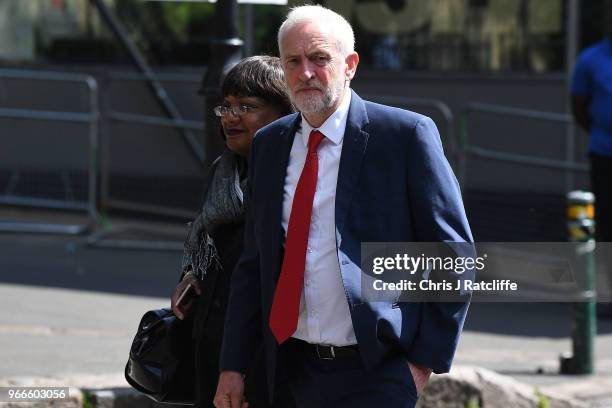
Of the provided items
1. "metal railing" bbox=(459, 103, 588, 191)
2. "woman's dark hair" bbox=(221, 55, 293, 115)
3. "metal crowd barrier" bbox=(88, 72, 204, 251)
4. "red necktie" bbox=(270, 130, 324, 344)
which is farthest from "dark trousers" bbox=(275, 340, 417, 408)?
"metal crowd barrier" bbox=(88, 72, 204, 251)

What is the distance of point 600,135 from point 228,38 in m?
4.21

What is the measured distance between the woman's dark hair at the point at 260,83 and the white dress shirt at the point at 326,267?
561mm

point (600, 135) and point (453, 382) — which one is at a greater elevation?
point (600, 135)

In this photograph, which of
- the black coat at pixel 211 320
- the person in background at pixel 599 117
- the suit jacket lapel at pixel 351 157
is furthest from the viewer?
the person in background at pixel 599 117

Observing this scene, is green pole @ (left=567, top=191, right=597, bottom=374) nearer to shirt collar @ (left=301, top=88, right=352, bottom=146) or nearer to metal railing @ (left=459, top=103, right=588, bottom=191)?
metal railing @ (left=459, top=103, right=588, bottom=191)

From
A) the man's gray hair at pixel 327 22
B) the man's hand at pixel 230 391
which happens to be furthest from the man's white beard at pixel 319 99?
the man's hand at pixel 230 391

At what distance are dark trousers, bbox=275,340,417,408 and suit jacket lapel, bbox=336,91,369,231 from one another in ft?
1.35

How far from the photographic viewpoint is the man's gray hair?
375 centimetres

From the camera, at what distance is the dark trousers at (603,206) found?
9.35m

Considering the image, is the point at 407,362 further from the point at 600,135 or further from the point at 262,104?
the point at 600,135

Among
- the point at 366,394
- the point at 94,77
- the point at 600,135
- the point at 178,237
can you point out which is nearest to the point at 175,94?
the point at 94,77

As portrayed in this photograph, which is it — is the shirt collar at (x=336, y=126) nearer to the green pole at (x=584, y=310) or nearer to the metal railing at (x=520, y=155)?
the green pole at (x=584, y=310)

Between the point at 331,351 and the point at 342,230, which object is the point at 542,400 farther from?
the point at 342,230

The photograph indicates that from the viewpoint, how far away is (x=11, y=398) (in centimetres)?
561
